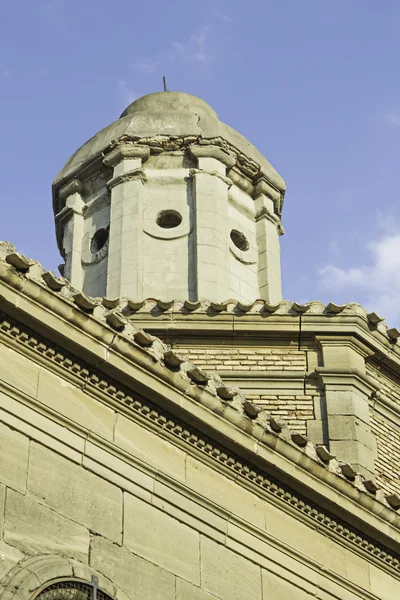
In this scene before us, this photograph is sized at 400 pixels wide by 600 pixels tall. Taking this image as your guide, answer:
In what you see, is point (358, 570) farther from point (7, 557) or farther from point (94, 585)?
point (7, 557)

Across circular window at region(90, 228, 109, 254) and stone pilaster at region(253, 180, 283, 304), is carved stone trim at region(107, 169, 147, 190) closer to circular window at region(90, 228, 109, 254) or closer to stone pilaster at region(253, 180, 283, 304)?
circular window at region(90, 228, 109, 254)

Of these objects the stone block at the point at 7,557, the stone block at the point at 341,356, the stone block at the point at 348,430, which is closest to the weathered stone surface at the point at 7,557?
the stone block at the point at 7,557

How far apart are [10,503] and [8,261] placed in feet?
6.95

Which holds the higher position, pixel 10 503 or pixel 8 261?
pixel 8 261

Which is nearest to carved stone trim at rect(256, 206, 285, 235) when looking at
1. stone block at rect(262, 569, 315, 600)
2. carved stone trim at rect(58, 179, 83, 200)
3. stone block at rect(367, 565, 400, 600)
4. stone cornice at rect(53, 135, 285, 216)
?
stone cornice at rect(53, 135, 285, 216)

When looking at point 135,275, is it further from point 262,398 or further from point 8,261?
point 8,261

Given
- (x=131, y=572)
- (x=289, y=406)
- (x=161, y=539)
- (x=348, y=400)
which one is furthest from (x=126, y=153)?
(x=131, y=572)

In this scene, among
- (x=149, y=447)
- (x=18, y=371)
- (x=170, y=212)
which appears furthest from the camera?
(x=170, y=212)

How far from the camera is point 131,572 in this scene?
12875 mm

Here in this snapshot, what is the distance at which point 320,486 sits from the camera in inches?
589

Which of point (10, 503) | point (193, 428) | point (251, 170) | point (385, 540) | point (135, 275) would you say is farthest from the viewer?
point (251, 170)

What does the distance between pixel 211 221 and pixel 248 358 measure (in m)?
4.83

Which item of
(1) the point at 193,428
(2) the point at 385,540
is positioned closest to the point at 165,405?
(1) the point at 193,428

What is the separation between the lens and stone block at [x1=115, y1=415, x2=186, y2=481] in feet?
44.4
